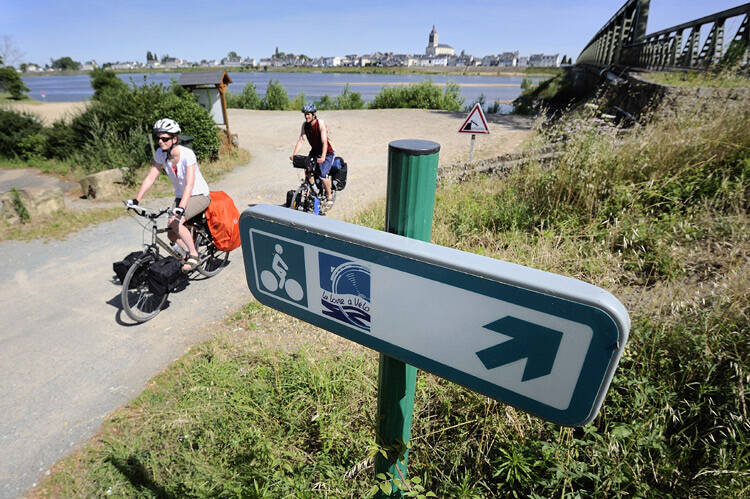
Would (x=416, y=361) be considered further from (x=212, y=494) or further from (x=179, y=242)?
(x=179, y=242)

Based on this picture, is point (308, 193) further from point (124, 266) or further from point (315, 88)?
point (315, 88)

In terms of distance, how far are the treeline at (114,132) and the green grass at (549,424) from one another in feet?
22.5

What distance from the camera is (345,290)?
90 cm

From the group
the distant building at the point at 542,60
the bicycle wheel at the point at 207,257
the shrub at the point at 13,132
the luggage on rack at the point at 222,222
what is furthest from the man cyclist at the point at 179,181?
the distant building at the point at 542,60

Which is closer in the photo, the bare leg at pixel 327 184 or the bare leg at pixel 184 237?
the bare leg at pixel 184 237

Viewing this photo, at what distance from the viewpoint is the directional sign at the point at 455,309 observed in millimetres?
628

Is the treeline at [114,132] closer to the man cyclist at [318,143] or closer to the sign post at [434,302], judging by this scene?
the man cyclist at [318,143]

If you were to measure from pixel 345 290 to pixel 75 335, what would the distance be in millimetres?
4465

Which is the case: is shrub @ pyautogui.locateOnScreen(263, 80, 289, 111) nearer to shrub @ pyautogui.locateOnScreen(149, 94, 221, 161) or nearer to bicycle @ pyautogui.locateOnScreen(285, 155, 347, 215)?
shrub @ pyautogui.locateOnScreen(149, 94, 221, 161)

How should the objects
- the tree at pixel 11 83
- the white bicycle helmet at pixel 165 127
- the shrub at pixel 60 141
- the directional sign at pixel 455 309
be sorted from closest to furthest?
1. the directional sign at pixel 455 309
2. the white bicycle helmet at pixel 165 127
3. the shrub at pixel 60 141
4. the tree at pixel 11 83

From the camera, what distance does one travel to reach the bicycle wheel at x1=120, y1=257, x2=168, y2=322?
400 centimetres

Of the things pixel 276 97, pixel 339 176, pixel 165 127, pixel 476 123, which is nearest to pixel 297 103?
pixel 276 97

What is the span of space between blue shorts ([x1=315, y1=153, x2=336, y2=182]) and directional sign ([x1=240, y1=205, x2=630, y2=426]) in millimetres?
5306

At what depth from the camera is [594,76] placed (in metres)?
18.8
